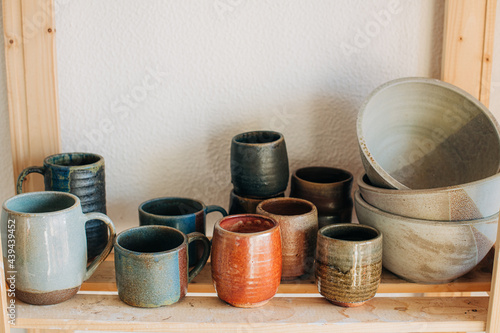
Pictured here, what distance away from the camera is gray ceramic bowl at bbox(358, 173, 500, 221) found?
76 centimetres

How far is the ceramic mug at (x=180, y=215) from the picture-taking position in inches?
34.4

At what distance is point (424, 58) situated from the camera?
103 cm

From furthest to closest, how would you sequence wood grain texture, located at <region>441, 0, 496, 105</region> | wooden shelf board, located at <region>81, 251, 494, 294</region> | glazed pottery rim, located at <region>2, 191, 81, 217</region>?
wood grain texture, located at <region>441, 0, 496, 105</region>, wooden shelf board, located at <region>81, 251, 494, 294</region>, glazed pottery rim, located at <region>2, 191, 81, 217</region>

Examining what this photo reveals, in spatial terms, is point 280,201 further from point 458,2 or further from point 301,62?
point 458,2

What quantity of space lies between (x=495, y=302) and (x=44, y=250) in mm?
664

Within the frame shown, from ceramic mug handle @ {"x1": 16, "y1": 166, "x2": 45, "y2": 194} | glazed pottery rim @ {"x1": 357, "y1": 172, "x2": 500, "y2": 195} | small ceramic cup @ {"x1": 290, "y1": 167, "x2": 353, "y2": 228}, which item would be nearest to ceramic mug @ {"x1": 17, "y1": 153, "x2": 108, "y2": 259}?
ceramic mug handle @ {"x1": 16, "y1": 166, "x2": 45, "y2": 194}

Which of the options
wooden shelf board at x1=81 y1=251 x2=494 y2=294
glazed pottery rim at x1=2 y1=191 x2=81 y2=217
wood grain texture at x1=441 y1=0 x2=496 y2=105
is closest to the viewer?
glazed pottery rim at x1=2 y1=191 x2=81 y2=217

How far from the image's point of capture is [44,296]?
0.78 m

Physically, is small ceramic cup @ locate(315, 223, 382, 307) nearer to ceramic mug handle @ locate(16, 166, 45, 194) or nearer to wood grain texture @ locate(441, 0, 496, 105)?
wood grain texture @ locate(441, 0, 496, 105)

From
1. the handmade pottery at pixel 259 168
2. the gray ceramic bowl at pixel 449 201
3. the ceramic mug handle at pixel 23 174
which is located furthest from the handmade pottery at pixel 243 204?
the ceramic mug handle at pixel 23 174

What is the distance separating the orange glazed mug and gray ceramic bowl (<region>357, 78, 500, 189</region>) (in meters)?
0.28

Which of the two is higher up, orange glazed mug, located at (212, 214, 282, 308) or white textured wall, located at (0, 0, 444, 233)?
white textured wall, located at (0, 0, 444, 233)

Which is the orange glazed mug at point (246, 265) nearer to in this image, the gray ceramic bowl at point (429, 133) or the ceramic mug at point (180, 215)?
the ceramic mug at point (180, 215)

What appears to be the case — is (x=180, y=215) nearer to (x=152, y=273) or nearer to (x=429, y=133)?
(x=152, y=273)
